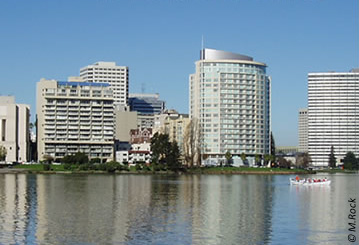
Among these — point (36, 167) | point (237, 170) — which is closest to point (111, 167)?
point (36, 167)

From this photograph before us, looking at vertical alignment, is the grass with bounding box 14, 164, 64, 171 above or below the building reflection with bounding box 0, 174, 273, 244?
above

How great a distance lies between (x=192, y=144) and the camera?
18488 centimetres

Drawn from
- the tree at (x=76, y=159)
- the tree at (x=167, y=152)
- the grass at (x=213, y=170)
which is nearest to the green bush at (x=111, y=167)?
the grass at (x=213, y=170)

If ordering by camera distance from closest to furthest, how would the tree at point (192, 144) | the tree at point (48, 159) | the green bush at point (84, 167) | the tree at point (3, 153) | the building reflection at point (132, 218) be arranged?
the building reflection at point (132, 218), the green bush at point (84, 167), the tree at point (192, 144), the tree at point (3, 153), the tree at point (48, 159)

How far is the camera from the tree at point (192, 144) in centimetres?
18338

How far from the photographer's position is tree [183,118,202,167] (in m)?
183

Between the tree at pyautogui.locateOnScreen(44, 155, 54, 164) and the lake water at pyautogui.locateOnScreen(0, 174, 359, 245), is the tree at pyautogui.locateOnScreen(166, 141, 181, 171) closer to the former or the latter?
→ the tree at pyautogui.locateOnScreen(44, 155, 54, 164)

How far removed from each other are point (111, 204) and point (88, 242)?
24.6 m

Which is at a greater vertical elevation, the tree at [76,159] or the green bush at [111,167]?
the tree at [76,159]

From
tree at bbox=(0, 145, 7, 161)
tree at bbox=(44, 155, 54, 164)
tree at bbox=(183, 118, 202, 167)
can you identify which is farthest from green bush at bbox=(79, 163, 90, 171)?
tree at bbox=(0, 145, 7, 161)

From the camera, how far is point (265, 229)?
154 ft

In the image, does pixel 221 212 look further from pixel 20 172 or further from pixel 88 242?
pixel 20 172

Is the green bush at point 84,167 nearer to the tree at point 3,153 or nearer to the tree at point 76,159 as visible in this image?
the tree at point 76,159

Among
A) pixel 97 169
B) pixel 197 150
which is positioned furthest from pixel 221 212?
pixel 197 150
